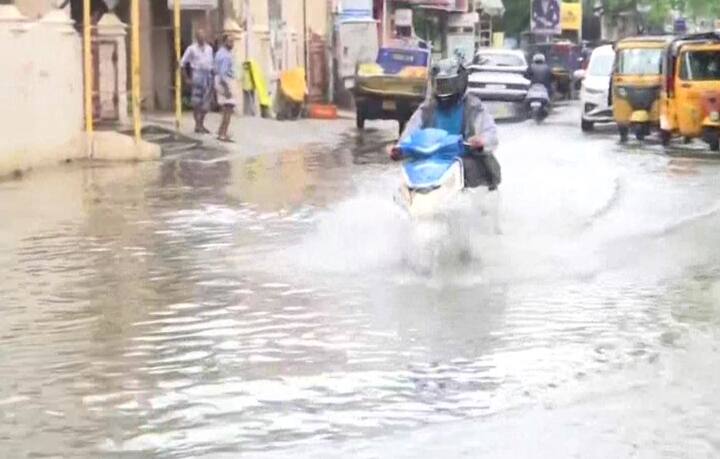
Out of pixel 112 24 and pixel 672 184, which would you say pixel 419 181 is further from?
pixel 112 24

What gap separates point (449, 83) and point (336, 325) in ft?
11.2

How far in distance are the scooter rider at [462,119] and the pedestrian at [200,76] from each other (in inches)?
581

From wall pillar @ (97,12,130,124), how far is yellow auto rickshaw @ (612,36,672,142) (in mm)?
9413

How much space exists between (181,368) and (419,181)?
3859 mm

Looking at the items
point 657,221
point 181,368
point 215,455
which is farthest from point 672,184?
point 215,455

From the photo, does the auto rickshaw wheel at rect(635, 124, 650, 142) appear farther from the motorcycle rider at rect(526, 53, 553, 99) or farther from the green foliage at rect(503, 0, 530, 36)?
the green foliage at rect(503, 0, 530, 36)

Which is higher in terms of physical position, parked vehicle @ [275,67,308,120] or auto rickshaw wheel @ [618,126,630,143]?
parked vehicle @ [275,67,308,120]

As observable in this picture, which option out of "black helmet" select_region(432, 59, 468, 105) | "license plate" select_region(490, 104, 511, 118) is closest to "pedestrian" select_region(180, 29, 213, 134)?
"license plate" select_region(490, 104, 511, 118)

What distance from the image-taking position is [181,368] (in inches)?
349

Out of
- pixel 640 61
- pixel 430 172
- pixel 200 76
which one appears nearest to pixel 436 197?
pixel 430 172

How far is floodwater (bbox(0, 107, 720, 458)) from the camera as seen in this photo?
7.52 meters

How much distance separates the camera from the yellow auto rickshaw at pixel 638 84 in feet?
97.3

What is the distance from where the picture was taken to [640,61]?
3053 cm

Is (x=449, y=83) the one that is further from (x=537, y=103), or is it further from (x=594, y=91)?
(x=537, y=103)
